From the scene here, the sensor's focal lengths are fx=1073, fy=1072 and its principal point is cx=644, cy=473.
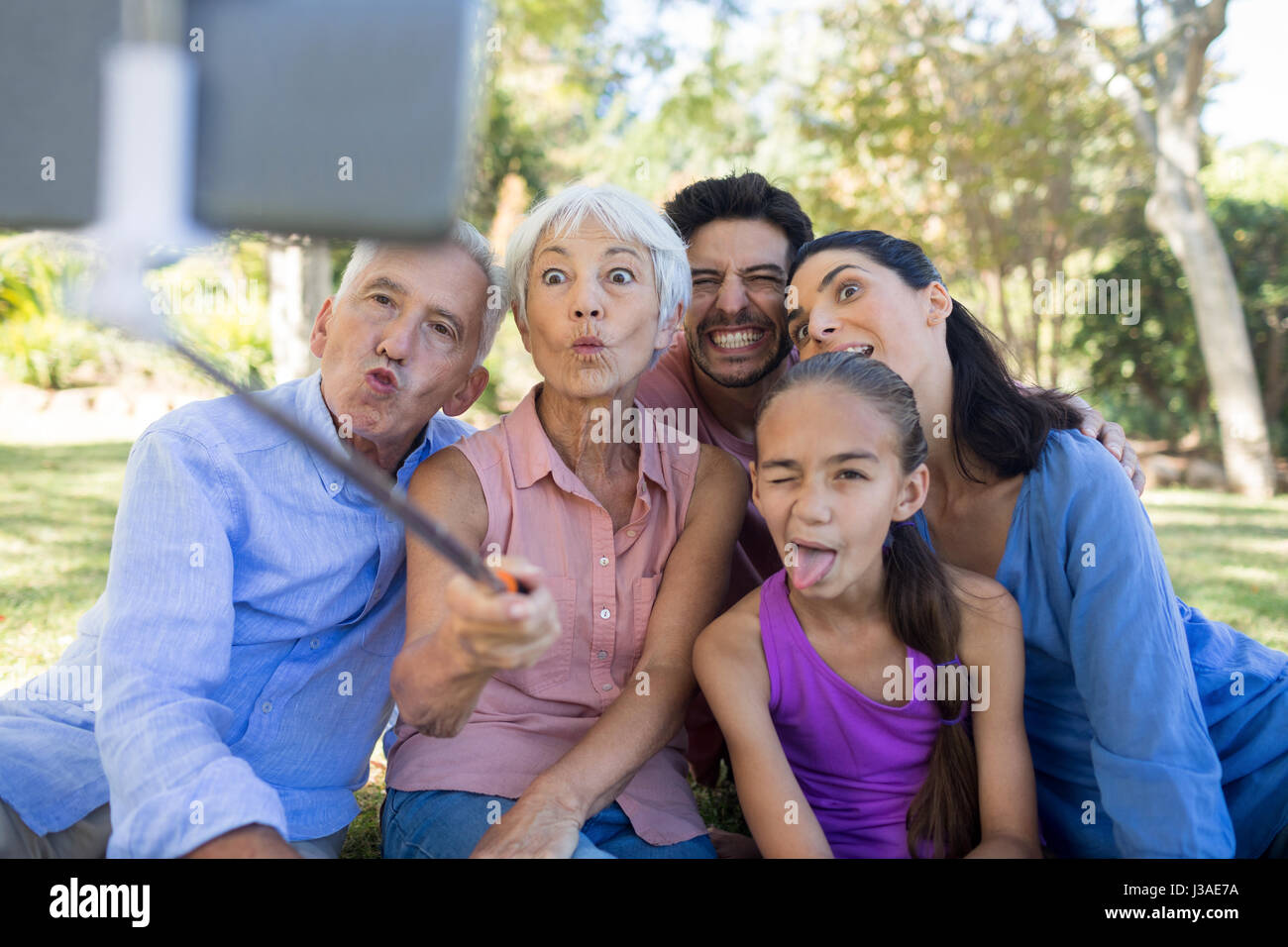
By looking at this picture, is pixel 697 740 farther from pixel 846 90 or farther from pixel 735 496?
pixel 846 90

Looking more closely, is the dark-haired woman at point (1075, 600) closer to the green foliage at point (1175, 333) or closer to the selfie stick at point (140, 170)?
the selfie stick at point (140, 170)

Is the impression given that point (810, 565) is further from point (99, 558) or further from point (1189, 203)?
point (1189, 203)

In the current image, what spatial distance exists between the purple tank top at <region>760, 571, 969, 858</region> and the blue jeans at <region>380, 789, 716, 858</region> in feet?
1.11

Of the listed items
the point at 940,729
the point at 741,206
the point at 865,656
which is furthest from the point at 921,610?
the point at 741,206

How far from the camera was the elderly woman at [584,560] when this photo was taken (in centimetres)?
244

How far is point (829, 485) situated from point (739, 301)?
4.41 ft

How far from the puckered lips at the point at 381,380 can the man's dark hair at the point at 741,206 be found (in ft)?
5.03

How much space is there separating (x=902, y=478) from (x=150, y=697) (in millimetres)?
1711

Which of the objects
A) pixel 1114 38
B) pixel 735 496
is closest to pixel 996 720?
pixel 735 496

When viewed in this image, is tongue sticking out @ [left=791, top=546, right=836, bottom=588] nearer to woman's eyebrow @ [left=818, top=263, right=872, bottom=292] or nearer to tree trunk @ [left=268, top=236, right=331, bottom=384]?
woman's eyebrow @ [left=818, top=263, right=872, bottom=292]

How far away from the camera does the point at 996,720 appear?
2.45 metres
